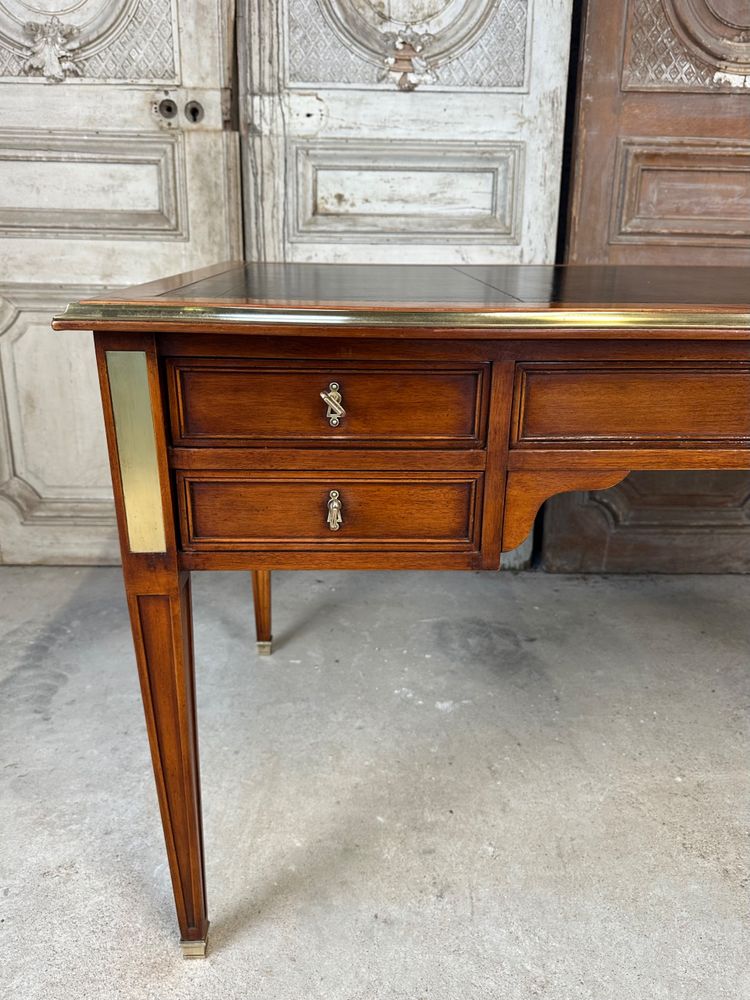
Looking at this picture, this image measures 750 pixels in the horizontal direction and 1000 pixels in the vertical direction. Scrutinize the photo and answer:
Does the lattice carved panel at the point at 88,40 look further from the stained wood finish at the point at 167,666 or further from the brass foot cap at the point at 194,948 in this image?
the brass foot cap at the point at 194,948

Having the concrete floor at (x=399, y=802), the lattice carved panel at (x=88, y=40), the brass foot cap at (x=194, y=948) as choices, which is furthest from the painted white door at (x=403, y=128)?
the brass foot cap at (x=194, y=948)

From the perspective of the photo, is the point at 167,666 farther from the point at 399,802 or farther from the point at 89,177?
the point at 89,177

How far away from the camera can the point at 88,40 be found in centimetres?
203

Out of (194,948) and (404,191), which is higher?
(404,191)

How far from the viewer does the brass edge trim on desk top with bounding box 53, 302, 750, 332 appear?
0.83 m

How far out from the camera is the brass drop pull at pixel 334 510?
3.15 ft

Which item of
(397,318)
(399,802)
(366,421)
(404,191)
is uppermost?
(404,191)

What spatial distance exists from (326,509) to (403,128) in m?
1.53

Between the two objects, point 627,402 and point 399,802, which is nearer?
point 627,402

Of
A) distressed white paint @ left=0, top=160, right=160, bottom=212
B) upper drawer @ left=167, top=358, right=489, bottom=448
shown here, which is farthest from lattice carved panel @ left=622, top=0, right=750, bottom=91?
upper drawer @ left=167, top=358, right=489, bottom=448

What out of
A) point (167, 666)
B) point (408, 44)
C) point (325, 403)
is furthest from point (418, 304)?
point (408, 44)

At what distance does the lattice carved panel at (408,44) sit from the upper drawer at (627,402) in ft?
4.83

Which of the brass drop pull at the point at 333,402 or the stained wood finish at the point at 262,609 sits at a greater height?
the brass drop pull at the point at 333,402

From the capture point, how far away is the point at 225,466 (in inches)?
36.8
